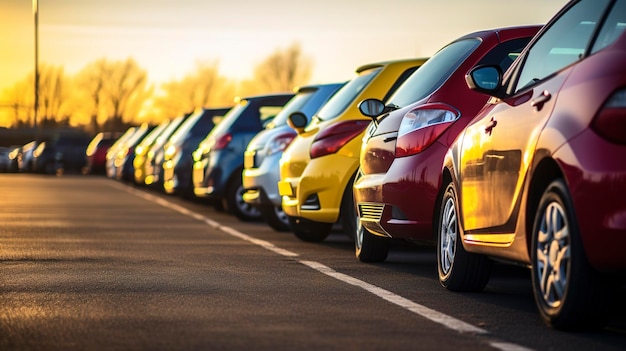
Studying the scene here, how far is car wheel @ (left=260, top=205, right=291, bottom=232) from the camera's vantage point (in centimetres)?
1638

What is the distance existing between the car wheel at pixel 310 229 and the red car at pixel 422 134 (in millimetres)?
3222

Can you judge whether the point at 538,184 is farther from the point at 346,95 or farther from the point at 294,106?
the point at 294,106

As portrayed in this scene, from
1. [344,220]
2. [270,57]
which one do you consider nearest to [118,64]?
[270,57]

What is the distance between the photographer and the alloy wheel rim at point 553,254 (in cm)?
678

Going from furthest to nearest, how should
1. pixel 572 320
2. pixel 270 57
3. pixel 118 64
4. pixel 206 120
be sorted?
pixel 118 64 → pixel 270 57 → pixel 206 120 → pixel 572 320

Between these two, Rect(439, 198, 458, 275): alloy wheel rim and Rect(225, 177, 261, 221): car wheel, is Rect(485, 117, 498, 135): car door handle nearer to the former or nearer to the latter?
Rect(439, 198, 458, 275): alloy wheel rim

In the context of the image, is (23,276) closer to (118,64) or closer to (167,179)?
(167,179)

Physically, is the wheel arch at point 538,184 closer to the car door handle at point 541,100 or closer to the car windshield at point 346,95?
the car door handle at point 541,100

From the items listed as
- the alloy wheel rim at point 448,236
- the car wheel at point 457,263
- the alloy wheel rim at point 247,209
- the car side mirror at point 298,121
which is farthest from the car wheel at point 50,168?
the car wheel at point 457,263

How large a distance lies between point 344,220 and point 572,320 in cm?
610

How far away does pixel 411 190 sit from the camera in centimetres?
984

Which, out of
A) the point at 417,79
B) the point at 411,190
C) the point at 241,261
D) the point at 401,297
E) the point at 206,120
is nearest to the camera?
the point at 401,297

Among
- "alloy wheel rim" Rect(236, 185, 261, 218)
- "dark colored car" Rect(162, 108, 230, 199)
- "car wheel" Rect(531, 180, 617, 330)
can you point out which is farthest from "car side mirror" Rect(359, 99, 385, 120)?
"dark colored car" Rect(162, 108, 230, 199)

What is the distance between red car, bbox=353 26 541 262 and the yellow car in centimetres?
162
